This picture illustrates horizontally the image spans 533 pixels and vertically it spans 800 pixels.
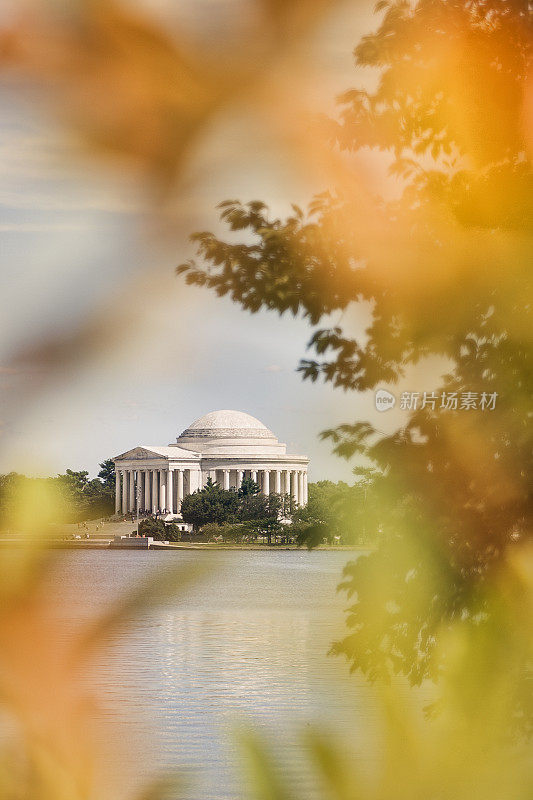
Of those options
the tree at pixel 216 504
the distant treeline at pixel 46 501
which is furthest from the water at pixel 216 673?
the tree at pixel 216 504

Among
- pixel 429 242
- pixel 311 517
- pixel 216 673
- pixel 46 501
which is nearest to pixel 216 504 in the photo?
pixel 216 673

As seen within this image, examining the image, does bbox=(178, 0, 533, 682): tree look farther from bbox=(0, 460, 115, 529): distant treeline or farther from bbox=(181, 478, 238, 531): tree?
bbox=(181, 478, 238, 531): tree

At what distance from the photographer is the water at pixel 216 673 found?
0.83 meters

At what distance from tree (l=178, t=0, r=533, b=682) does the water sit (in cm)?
25

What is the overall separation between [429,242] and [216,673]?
21.4 metres

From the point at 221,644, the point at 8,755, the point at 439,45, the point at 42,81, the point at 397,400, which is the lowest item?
the point at 221,644

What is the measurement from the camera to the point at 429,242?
1494 mm

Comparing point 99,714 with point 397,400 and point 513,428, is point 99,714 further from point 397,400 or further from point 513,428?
point 513,428

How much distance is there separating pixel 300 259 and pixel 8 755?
1.36 meters

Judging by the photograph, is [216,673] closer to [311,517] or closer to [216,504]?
[216,504]

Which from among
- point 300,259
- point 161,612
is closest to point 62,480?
point 161,612

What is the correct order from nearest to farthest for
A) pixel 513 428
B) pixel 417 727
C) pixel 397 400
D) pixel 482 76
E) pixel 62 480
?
pixel 62 480 → pixel 417 727 → pixel 482 76 → pixel 397 400 → pixel 513 428

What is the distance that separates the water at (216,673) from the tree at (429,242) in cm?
25

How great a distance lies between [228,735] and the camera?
78 cm
